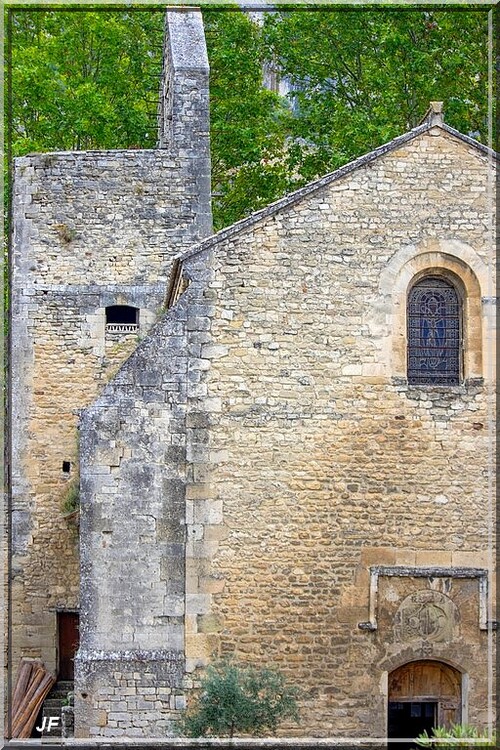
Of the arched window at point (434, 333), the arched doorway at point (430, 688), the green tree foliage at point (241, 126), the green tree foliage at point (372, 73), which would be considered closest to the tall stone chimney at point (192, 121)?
the green tree foliage at point (372, 73)

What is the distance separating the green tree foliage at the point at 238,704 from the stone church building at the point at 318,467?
0.86ft

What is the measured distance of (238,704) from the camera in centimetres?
1445

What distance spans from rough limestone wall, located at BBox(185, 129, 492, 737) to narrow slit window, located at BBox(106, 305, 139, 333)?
5.15m

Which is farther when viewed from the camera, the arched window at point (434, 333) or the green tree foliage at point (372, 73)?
the green tree foliage at point (372, 73)

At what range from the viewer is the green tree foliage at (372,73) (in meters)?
25.5

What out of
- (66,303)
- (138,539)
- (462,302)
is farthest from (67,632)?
(462,302)

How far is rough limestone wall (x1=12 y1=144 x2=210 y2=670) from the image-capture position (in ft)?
66.6

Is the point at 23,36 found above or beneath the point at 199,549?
above

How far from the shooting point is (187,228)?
20.3 meters

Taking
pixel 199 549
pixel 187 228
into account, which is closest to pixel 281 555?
pixel 199 549

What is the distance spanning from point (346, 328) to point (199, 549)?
9.72 ft

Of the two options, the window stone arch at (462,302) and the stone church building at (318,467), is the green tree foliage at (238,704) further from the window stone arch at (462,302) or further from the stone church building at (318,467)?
the window stone arch at (462,302)

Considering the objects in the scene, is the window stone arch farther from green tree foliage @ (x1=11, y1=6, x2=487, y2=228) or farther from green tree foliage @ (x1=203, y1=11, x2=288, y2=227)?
green tree foliage @ (x1=203, y1=11, x2=288, y2=227)

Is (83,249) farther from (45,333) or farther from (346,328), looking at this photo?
(346,328)
